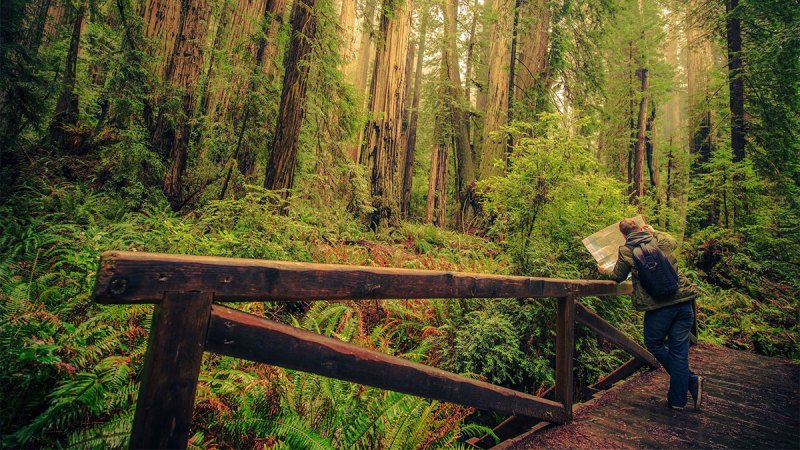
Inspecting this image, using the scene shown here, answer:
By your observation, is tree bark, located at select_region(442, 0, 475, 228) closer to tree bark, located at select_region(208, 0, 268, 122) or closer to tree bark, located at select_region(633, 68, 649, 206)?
tree bark, located at select_region(208, 0, 268, 122)

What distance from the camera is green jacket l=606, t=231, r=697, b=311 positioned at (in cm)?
384

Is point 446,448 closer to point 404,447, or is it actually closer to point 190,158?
point 404,447

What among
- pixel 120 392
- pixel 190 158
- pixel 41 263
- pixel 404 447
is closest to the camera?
pixel 120 392

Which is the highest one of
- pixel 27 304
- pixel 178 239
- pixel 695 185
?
pixel 695 185

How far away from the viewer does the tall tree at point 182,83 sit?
6516mm

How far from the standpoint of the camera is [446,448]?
293 centimetres

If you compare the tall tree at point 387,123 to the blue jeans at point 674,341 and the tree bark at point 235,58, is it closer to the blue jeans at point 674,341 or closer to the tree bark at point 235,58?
the tree bark at point 235,58

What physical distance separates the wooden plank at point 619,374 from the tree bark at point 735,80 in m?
10.1

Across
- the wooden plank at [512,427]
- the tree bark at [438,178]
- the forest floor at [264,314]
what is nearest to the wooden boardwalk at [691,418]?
the wooden plank at [512,427]

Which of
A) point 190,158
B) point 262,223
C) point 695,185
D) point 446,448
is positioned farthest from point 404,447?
point 695,185

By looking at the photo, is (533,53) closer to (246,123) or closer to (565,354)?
(246,123)

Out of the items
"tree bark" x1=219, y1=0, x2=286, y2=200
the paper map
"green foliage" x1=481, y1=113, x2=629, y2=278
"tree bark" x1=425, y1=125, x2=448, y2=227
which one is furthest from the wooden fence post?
"tree bark" x1=425, y1=125, x2=448, y2=227

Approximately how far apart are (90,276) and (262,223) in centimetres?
196

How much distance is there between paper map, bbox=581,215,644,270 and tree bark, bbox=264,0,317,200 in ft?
15.4
